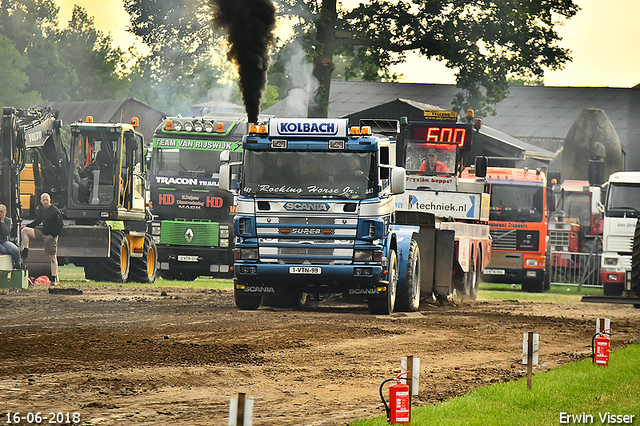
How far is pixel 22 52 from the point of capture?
89812 millimetres

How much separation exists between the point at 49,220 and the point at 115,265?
2.70 metres

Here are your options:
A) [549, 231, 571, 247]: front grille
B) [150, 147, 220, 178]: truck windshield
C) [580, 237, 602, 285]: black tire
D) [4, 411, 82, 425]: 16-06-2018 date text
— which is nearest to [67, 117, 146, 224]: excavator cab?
[150, 147, 220, 178]: truck windshield

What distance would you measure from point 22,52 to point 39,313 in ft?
253

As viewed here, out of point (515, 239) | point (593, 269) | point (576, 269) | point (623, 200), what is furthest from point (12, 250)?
point (576, 269)

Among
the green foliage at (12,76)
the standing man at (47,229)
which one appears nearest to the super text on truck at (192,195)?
the standing man at (47,229)

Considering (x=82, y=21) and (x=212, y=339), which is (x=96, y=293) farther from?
(x=82, y=21)

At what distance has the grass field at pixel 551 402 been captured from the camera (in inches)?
353

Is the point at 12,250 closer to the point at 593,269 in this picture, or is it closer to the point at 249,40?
the point at 249,40

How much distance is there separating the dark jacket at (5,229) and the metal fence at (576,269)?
57.3ft

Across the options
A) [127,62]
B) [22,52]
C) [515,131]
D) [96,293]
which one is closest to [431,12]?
[96,293]

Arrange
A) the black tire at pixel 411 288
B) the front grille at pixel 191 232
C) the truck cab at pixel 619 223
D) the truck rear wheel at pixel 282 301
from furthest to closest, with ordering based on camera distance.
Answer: the front grille at pixel 191 232
the truck cab at pixel 619 223
the truck rear wheel at pixel 282 301
the black tire at pixel 411 288

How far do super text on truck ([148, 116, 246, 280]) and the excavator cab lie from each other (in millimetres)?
597

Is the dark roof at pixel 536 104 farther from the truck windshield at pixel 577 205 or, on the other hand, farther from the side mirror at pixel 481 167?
the side mirror at pixel 481 167

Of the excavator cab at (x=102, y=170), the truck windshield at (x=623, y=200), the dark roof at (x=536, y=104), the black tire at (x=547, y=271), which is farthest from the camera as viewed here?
the dark roof at (x=536, y=104)
